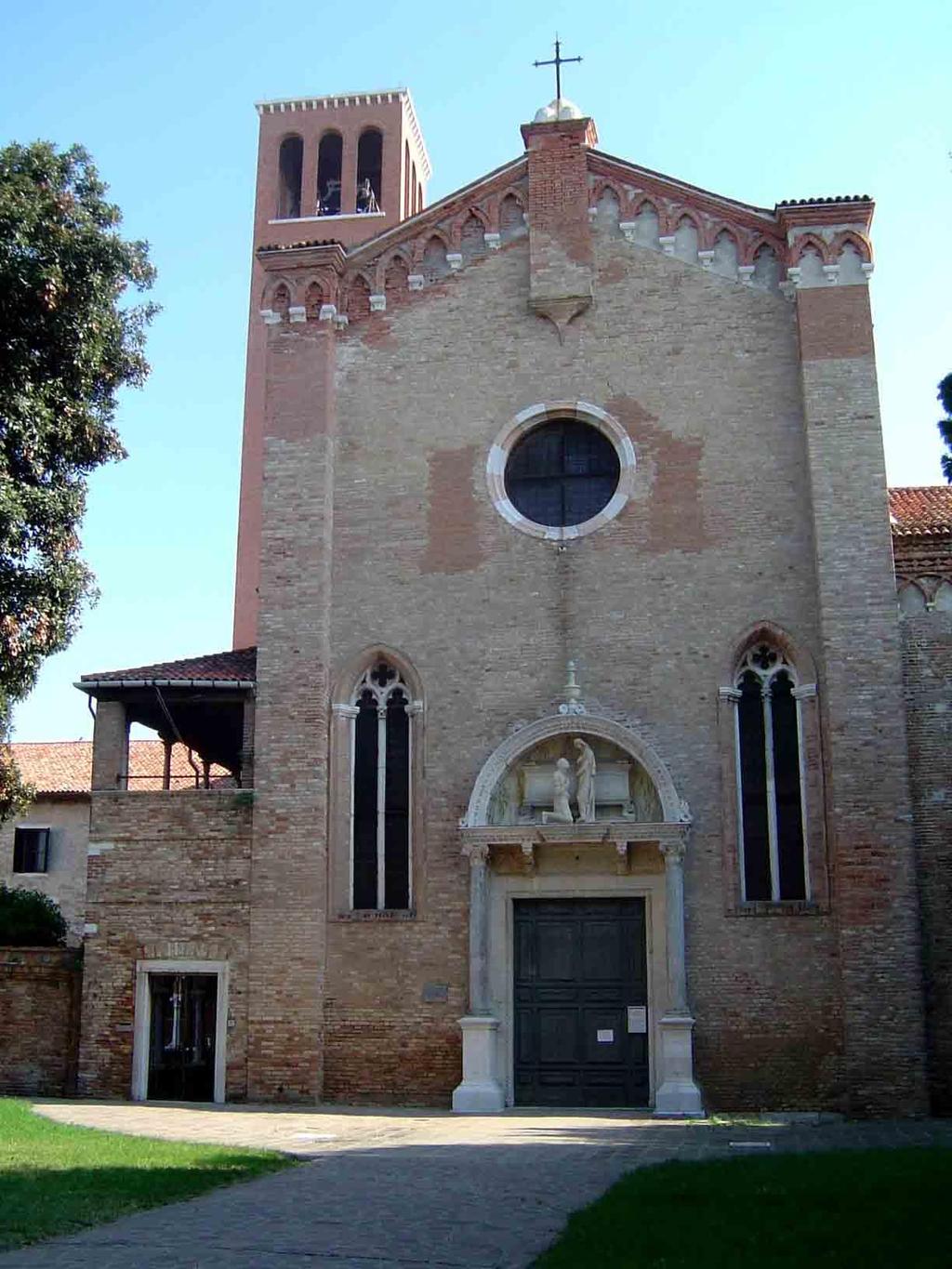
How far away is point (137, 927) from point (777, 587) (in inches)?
356

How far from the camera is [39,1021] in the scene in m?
18.5

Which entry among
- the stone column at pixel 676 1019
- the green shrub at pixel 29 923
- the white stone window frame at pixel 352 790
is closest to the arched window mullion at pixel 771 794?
the stone column at pixel 676 1019

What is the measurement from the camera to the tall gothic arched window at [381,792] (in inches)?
717

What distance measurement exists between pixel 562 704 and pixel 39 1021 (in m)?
7.79

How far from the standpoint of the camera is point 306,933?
17781 millimetres

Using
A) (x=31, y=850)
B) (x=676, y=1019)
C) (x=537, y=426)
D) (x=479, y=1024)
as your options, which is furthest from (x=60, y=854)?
(x=676, y=1019)

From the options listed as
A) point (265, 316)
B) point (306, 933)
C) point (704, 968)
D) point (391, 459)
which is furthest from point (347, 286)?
point (704, 968)

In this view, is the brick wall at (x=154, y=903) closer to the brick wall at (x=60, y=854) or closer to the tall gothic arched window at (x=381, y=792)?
the tall gothic arched window at (x=381, y=792)

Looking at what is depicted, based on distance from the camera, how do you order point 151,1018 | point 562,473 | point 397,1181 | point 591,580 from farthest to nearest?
point 562,473, point 591,580, point 151,1018, point 397,1181

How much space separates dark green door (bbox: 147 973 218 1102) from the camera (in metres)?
18.1

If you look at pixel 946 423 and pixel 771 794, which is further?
pixel 771 794

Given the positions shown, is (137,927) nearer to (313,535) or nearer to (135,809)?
(135,809)

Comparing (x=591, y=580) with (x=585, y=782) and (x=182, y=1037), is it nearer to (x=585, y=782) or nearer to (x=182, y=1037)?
(x=585, y=782)

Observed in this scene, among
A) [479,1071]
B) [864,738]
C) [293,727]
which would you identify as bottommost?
[479,1071]
